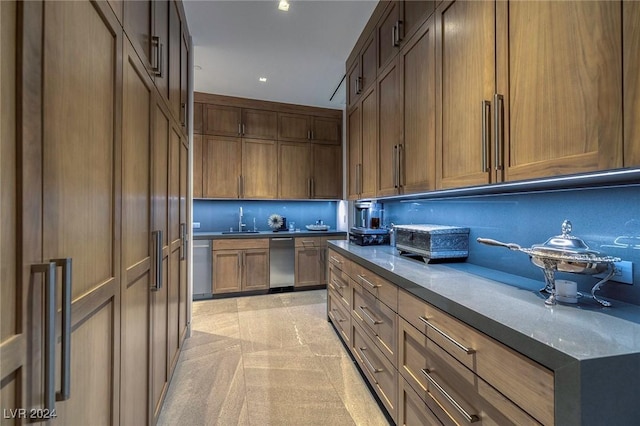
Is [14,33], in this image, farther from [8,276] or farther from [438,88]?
[438,88]

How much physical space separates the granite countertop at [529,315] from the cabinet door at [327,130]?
11.1 feet

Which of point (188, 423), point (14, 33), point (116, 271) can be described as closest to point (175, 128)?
point (116, 271)

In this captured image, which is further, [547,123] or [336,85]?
Answer: [336,85]

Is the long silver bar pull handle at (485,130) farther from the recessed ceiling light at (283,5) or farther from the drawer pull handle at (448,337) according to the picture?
the recessed ceiling light at (283,5)

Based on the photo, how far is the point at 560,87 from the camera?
95 cm

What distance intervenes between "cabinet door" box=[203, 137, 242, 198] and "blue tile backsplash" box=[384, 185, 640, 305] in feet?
9.74

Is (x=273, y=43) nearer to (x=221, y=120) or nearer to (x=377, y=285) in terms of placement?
(x=221, y=120)

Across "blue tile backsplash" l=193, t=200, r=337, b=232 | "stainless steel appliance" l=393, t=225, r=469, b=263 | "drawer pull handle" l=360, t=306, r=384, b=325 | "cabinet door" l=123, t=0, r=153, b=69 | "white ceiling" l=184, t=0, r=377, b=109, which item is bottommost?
"drawer pull handle" l=360, t=306, r=384, b=325

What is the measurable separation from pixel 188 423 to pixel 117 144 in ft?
5.24

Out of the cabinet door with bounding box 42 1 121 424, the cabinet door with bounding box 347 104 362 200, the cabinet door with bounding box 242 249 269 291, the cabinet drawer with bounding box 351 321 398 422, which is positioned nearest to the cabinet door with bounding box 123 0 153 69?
the cabinet door with bounding box 42 1 121 424

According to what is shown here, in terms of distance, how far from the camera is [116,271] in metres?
1.01

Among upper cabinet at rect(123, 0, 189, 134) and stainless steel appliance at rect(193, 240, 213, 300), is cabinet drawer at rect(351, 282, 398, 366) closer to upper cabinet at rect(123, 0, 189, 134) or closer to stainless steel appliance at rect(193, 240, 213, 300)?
upper cabinet at rect(123, 0, 189, 134)

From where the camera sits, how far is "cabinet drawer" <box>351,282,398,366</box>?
1.53 metres

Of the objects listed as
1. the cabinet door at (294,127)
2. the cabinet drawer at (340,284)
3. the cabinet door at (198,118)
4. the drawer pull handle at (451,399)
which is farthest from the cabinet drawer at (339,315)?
the cabinet door at (198,118)
